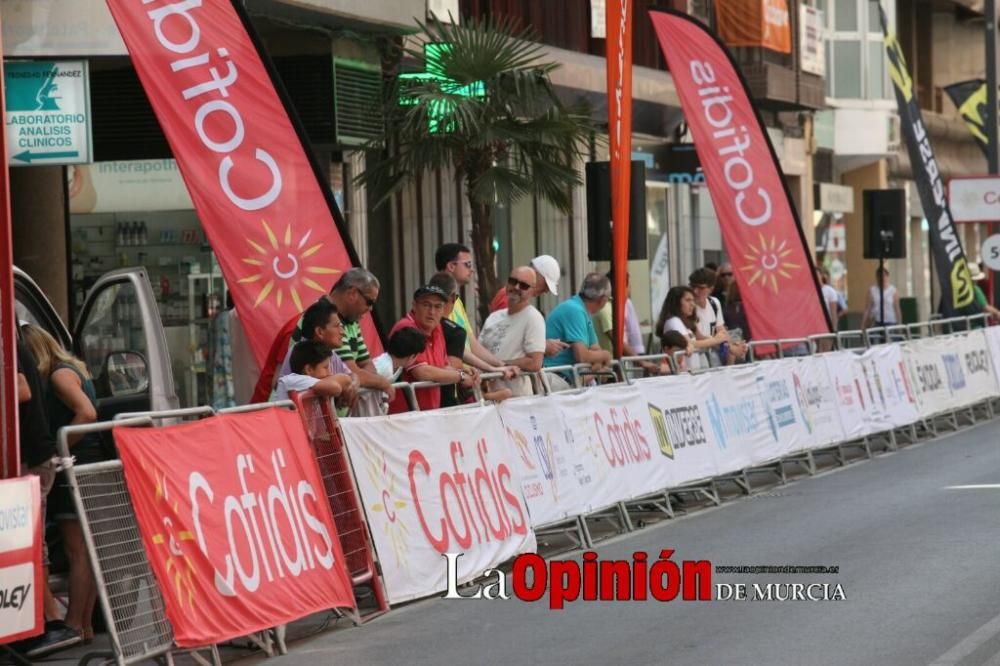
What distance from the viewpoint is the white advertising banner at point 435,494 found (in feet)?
36.4

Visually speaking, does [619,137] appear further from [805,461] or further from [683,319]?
[805,461]

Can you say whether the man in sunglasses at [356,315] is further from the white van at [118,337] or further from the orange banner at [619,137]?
the orange banner at [619,137]

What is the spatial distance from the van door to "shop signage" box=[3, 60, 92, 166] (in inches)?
177

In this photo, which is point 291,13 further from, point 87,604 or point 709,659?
point 709,659

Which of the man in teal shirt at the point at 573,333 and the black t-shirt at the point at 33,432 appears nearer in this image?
the black t-shirt at the point at 33,432

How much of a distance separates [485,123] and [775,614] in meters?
10.3

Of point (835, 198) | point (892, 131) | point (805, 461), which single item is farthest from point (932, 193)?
point (892, 131)

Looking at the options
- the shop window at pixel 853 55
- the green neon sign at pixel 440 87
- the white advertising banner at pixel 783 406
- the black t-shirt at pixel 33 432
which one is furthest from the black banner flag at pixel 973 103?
the black t-shirt at pixel 33 432

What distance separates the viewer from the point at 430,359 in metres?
13.2

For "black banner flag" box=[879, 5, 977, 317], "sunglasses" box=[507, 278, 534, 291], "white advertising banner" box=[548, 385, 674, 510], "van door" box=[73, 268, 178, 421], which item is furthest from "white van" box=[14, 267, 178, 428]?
"black banner flag" box=[879, 5, 977, 317]

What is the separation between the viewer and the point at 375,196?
20594mm

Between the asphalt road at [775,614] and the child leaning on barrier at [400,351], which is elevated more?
the child leaning on barrier at [400,351]

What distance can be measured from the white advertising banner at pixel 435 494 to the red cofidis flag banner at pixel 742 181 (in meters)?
8.48

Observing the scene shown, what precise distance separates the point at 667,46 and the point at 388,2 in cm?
287
